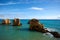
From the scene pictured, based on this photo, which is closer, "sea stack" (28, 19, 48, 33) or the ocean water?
the ocean water

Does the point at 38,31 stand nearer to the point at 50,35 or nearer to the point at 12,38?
the point at 50,35

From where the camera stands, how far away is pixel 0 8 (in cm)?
379

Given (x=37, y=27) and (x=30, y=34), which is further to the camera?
(x=37, y=27)

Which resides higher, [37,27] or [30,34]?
[37,27]

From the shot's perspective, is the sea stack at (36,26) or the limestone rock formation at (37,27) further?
the sea stack at (36,26)

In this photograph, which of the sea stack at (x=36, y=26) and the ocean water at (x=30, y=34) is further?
the sea stack at (x=36, y=26)

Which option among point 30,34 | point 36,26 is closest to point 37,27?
point 36,26

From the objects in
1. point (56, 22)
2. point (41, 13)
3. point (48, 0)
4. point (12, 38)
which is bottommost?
point (12, 38)

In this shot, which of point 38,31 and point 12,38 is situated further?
point 38,31

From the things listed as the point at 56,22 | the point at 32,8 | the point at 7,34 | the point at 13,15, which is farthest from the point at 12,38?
the point at 56,22

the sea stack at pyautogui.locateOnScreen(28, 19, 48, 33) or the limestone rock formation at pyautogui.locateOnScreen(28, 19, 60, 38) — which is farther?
the sea stack at pyautogui.locateOnScreen(28, 19, 48, 33)

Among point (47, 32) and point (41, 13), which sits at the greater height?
point (41, 13)

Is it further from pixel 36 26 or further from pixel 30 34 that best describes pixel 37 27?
pixel 30 34

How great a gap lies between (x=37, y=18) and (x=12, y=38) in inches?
31.8
